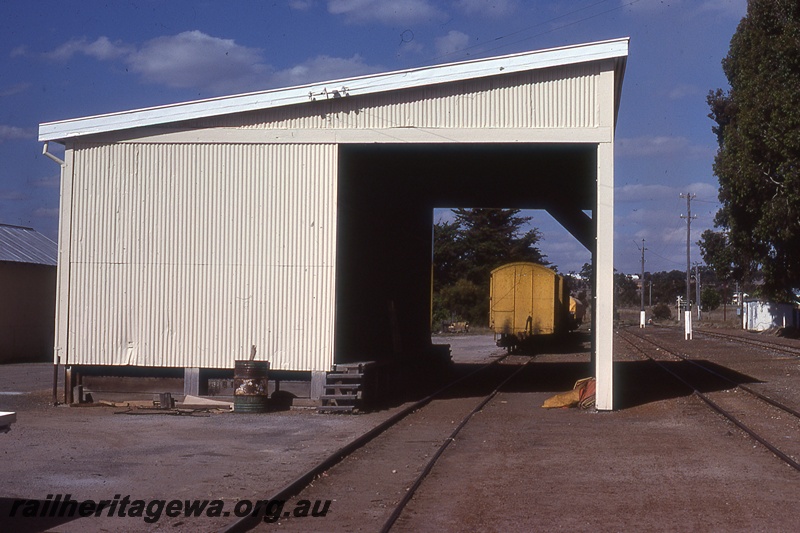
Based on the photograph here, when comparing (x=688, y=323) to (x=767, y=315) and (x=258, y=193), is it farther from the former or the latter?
(x=258, y=193)

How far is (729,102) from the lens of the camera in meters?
48.9

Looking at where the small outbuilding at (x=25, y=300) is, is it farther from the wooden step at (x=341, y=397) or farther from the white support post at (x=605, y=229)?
the white support post at (x=605, y=229)

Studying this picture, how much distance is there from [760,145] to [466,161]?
20.9 meters

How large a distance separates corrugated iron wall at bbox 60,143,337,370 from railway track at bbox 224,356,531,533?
8.56 feet

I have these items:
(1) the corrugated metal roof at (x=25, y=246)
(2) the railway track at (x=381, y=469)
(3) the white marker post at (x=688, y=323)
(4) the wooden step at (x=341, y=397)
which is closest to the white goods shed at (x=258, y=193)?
(4) the wooden step at (x=341, y=397)

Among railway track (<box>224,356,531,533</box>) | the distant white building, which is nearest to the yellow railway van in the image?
railway track (<box>224,356,531,533</box>)

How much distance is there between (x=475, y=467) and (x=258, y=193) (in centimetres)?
832

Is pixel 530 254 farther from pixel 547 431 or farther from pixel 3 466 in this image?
pixel 3 466

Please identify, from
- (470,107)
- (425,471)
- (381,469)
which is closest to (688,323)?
(470,107)

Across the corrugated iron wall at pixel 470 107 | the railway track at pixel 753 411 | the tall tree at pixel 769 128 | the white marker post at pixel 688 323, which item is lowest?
the railway track at pixel 753 411

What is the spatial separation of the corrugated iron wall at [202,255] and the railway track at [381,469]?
2.61 meters

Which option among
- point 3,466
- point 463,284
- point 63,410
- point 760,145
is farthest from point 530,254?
point 3,466

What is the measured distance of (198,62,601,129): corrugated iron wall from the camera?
17125mm

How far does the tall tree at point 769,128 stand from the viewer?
34781 millimetres
